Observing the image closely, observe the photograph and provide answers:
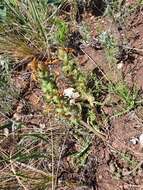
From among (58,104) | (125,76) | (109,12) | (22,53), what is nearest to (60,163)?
(58,104)

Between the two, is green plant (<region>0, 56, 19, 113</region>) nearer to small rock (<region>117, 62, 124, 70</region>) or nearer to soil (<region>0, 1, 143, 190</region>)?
soil (<region>0, 1, 143, 190</region>)

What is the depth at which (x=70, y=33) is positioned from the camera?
2355 mm

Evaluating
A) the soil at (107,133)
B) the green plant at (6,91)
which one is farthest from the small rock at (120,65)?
the green plant at (6,91)

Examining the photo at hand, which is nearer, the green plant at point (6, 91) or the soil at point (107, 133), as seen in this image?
the soil at point (107, 133)

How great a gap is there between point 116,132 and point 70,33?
2.06 ft

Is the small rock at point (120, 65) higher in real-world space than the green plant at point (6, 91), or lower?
higher

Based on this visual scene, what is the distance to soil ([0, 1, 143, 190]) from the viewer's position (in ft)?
5.96

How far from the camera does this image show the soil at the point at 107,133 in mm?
1815

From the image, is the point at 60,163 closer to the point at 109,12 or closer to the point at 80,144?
the point at 80,144

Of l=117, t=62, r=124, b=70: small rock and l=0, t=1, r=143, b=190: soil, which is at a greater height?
l=117, t=62, r=124, b=70: small rock

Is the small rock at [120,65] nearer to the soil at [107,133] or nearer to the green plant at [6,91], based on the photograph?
the soil at [107,133]

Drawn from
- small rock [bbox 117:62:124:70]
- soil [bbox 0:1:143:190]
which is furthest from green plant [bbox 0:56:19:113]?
small rock [bbox 117:62:124:70]

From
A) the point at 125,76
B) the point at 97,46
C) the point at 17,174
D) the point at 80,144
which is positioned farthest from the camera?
the point at 97,46

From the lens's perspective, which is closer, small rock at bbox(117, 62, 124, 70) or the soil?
the soil
